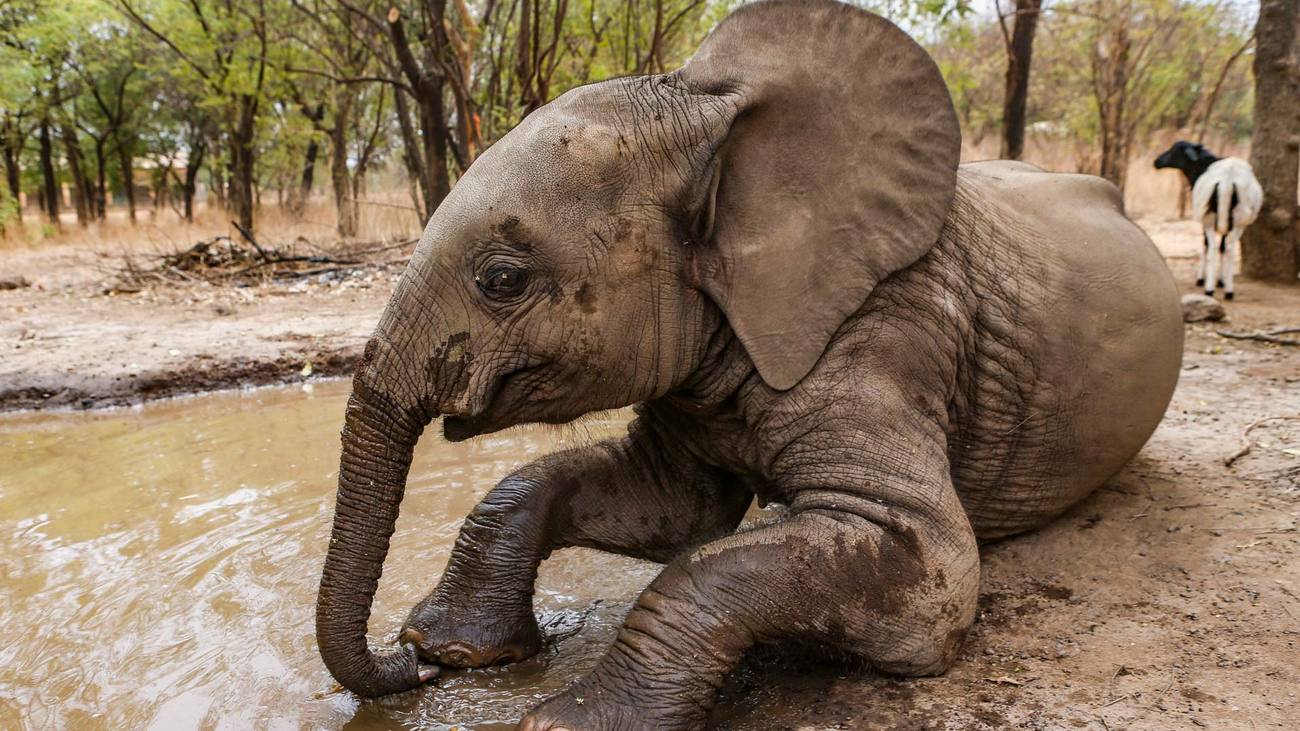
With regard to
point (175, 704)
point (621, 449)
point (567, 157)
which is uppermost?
point (567, 157)

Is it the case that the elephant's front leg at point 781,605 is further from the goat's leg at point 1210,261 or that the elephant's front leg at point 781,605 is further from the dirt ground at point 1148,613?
the goat's leg at point 1210,261

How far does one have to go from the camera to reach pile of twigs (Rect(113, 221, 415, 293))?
1264 centimetres

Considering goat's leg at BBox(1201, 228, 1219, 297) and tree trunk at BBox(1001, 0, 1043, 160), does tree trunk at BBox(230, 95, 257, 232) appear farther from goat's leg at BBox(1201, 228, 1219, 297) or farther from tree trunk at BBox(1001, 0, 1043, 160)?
goat's leg at BBox(1201, 228, 1219, 297)

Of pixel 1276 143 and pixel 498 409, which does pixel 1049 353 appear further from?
pixel 1276 143

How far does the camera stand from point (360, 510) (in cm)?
275

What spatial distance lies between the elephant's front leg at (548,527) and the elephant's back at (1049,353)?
97 cm

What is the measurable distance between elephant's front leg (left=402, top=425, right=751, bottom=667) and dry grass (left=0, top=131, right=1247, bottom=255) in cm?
1467

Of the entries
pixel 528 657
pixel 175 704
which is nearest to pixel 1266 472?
pixel 528 657

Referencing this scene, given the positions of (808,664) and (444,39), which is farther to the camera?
(444,39)

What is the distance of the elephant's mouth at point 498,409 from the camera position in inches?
113

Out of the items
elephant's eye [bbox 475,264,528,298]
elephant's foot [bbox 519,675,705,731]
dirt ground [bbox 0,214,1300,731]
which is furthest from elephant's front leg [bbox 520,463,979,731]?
elephant's eye [bbox 475,264,528,298]

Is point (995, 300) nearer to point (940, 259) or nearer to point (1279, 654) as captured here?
point (940, 259)

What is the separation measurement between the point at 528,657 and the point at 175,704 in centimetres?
117

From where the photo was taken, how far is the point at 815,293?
2.98 metres
